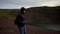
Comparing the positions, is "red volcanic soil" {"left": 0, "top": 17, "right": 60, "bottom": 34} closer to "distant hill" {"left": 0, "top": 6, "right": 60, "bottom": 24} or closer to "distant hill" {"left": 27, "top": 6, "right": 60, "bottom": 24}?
"distant hill" {"left": 0, "top": 6, "right": 60, "bottom": 24}

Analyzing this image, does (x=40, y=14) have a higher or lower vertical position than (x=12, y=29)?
higher

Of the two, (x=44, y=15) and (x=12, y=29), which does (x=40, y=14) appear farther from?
(x=12, y=29)

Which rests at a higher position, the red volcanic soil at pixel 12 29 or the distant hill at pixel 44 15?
the distant hill at pixel 44 15

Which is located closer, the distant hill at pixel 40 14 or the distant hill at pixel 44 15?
the distant hill at pixel 40 14

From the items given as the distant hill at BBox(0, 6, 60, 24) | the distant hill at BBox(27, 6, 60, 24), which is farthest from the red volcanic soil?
the distant hill at BBox(27, 6, 60, 24)

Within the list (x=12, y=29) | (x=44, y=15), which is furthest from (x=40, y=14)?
(x=12, y=29)

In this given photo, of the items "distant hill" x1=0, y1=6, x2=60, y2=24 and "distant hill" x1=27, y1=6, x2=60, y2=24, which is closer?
"distant hill" x1=0, y1=6, x2=60, y2=24

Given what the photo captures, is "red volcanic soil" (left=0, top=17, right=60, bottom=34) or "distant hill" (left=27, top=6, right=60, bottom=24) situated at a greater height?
"distant hill" (left=27, top=6, right=60, bottom=24)

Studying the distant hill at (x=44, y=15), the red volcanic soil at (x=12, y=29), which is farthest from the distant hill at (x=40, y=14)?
the red volcanic soil at (x=12, y=29)

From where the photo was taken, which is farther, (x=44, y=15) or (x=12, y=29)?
(x=44, y=15)

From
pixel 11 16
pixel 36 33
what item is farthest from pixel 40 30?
pixel 11 16

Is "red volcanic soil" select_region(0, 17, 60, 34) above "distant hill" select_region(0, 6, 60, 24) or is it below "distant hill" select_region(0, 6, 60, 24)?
below

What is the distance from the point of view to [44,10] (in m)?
7.07

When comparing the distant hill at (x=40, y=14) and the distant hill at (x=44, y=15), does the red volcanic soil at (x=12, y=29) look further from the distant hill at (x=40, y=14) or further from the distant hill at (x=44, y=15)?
the distant hill at (x=44, y=15)
